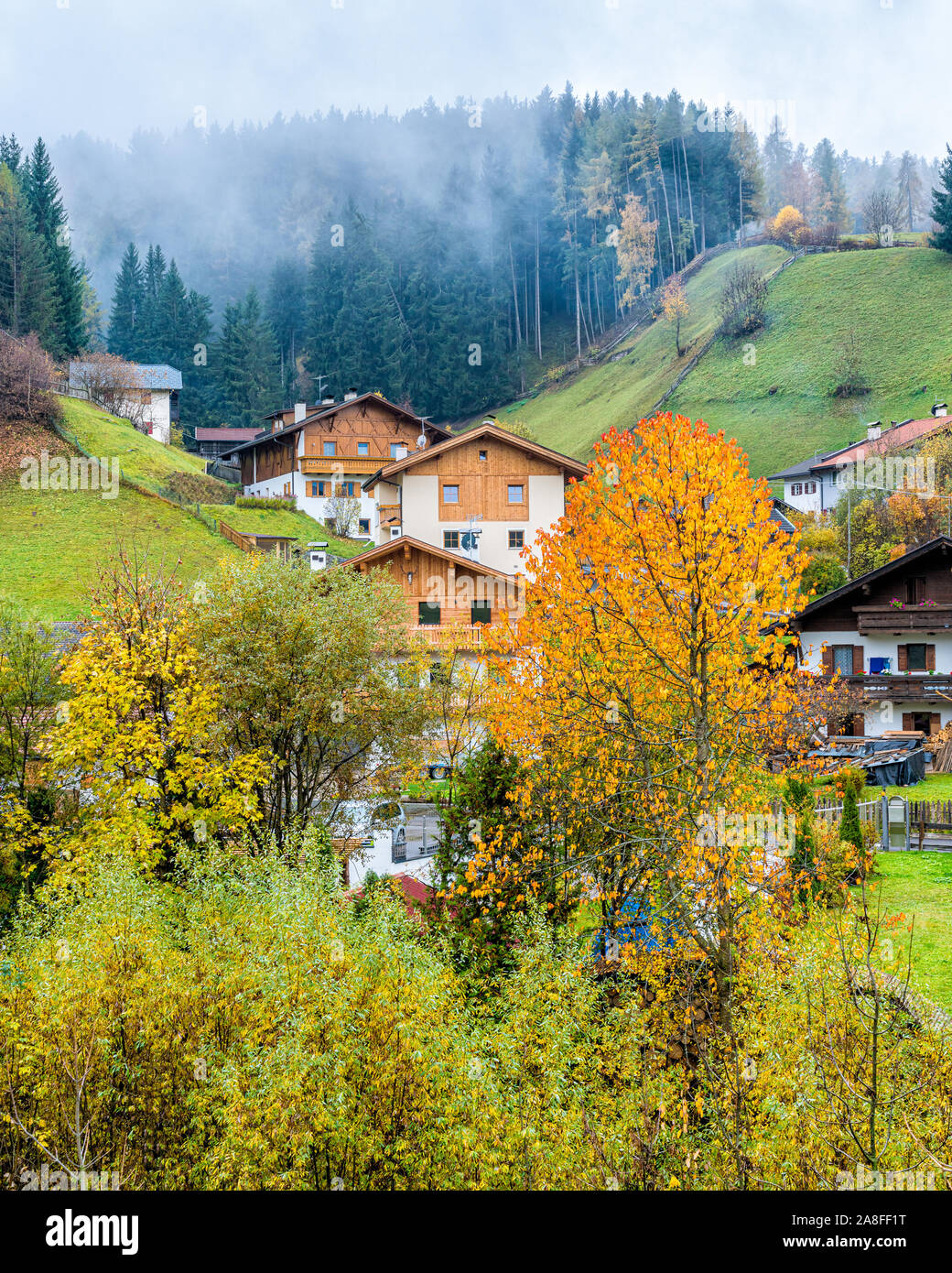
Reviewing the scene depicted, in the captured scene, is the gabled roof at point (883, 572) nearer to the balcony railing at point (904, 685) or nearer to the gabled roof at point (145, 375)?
the balcony railing at point (904, 685)

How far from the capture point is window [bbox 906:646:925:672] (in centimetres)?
4000

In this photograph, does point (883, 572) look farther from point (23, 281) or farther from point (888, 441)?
point (23, 281)

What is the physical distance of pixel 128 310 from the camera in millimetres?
126188

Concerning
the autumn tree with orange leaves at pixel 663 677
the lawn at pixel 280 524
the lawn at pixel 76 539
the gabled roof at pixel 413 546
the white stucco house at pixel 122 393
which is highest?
the white stucco house at pixel 122 393

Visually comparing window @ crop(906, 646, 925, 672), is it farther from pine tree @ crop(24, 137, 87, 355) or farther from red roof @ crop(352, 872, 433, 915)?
pine tree @ crop(24, 137, 87, 355)

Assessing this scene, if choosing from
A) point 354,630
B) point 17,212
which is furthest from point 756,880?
point 17,212

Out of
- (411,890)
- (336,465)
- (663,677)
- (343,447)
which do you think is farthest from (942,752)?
(343,447)

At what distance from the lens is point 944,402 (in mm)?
79375

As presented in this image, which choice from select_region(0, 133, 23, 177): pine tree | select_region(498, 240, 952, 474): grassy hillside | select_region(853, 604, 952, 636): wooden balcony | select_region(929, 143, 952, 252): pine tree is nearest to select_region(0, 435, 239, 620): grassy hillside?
select_region(853, 604, 952, 636): wooden balcony

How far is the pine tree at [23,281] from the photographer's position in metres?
81.9

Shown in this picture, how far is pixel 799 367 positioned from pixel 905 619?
61.2 metres

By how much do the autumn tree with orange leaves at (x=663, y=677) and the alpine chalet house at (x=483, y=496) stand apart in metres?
29.8

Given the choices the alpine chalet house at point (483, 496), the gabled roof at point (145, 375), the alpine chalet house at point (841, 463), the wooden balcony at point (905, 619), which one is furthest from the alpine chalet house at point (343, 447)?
the wooden balcony at point (905, 619)

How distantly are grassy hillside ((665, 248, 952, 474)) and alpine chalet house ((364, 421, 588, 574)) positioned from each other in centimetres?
4031
